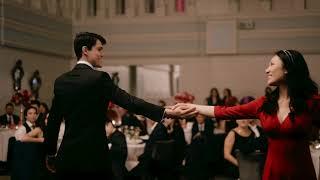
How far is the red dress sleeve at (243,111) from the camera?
266cm

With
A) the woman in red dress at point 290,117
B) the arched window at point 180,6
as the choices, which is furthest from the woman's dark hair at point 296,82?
the arched window at point 180,6

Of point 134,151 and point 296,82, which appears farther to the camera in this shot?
point 134,151

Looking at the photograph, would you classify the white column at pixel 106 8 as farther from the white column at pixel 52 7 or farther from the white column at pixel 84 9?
the white column at pixel 52 7

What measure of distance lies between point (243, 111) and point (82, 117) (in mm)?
847

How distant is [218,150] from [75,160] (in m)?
3.16

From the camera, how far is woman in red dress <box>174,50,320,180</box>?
243 cm

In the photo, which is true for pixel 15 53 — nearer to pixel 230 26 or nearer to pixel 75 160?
pixel 230 26

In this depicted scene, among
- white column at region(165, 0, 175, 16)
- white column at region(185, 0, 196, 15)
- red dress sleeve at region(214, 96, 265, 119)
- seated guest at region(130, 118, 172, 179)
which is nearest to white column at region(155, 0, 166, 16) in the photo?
white column at region(165, 0, 175, 16)

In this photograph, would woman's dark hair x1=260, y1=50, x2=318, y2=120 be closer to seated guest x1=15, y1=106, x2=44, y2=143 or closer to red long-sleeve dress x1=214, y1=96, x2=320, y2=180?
red long-sleeve dress x1=214, y1=96, x2=320, y2=180

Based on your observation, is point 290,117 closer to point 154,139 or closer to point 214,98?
point 154,139

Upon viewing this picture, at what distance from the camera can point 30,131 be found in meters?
5.84

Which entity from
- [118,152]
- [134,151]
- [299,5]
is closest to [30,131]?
[118,152]

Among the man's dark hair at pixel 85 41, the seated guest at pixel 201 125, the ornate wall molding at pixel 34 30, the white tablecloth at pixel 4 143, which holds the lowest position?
the white tablecloth at pixel 4 143

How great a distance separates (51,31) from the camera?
10945mm
